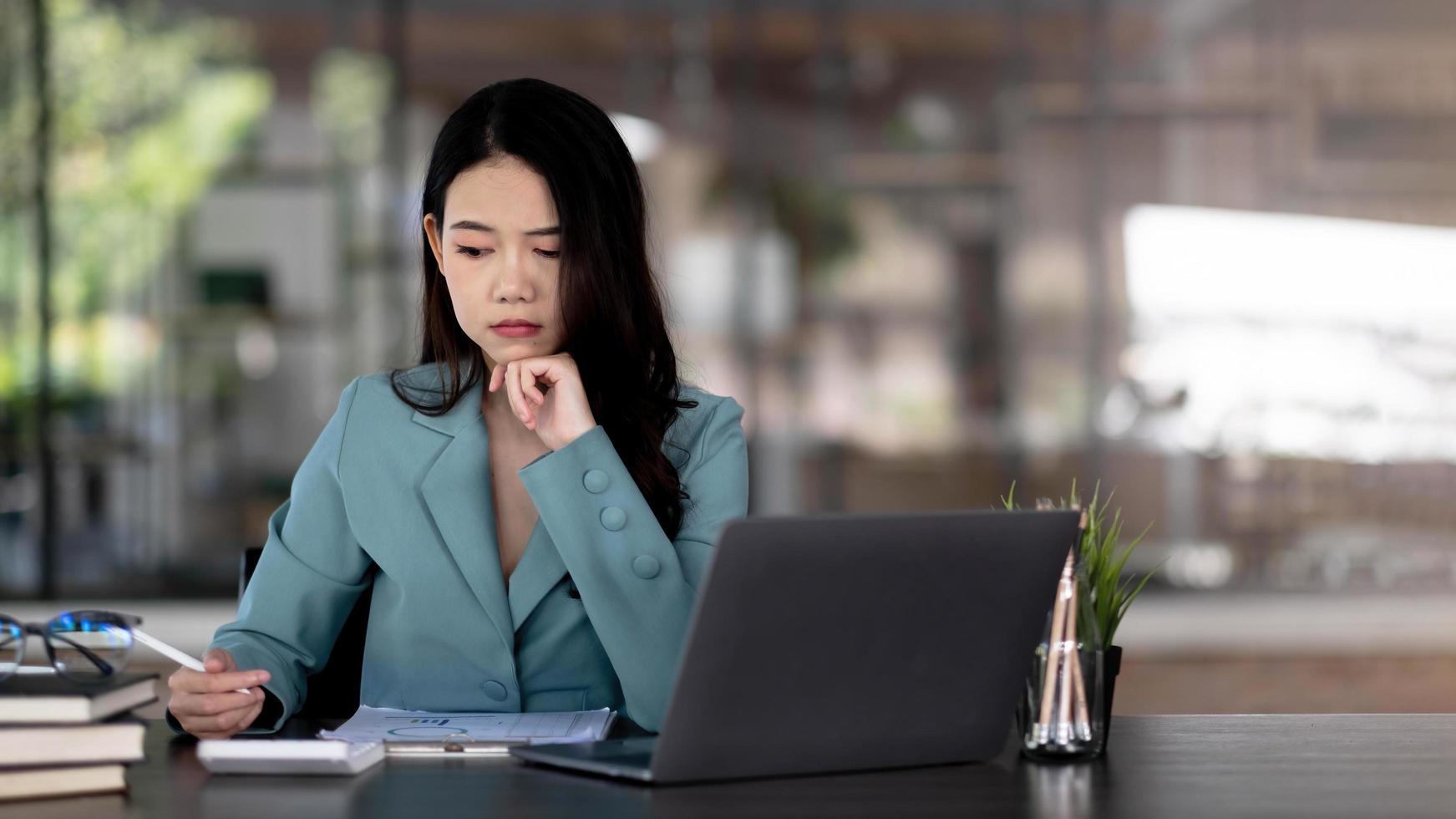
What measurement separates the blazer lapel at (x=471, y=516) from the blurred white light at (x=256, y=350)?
16.5ft

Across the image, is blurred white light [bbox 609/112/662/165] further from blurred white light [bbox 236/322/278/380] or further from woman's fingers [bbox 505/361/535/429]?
woman's fingers [bbox 505/361/535/429]

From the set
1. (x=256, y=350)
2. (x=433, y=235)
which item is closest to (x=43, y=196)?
(x=256, y=350)

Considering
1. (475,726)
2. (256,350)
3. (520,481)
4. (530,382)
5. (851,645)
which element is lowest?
(475,726)

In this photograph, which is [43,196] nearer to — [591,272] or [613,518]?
[591,272]

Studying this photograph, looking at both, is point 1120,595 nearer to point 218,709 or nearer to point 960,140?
point 218,709

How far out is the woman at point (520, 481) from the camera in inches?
64.4

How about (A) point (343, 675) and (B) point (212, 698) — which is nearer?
(B) point (212, 698)

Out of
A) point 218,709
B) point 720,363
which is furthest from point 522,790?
point 720,363

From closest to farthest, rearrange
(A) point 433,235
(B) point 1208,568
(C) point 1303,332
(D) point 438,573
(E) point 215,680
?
(E) point 215,680
(D) point 438,573
(A) point 433,235
(C) point 1303,332
(B) point 1208,568

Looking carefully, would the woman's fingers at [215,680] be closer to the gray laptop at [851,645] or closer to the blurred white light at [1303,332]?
the gray laptop at [851,645]

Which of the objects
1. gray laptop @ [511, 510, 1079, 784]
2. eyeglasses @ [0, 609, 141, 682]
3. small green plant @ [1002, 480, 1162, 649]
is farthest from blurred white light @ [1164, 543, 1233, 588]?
eyeglasses @ [0, 609, 141, 682]

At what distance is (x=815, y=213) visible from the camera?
666cm

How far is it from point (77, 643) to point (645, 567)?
0.57 metres

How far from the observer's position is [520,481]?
1767 millimetres
